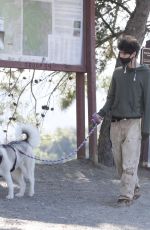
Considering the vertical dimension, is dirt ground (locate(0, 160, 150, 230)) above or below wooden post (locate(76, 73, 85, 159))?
Result: below

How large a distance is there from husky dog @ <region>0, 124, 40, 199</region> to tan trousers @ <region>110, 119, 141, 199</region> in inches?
49.7

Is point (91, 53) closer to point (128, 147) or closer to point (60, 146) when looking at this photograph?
point (128, 147)

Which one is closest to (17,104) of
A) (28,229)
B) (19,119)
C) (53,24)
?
(19,119)

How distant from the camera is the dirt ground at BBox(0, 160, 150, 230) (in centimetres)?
698

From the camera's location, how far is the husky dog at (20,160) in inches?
328

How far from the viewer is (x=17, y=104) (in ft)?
42.0

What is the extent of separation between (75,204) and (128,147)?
105 cm

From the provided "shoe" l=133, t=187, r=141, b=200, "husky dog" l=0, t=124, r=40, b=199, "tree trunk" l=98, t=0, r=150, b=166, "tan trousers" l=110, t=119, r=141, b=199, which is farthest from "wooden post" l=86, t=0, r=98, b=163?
"tan trousers" l=110, t=119, r=141, b=199

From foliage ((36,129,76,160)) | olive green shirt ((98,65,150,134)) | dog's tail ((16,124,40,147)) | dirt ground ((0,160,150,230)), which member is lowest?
foliage ((36,129,76,160))

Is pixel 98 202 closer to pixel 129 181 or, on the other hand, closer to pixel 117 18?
pixel 129 181

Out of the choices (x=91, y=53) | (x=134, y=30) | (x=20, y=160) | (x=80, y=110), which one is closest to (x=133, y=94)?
(x=20, y=160)

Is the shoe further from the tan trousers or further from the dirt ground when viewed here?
the tan trousers

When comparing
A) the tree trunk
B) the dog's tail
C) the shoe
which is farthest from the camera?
the tree trunk

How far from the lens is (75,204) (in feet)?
26.7
